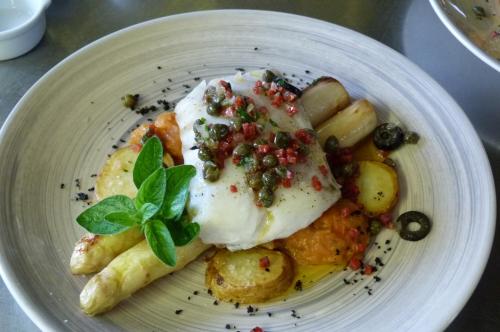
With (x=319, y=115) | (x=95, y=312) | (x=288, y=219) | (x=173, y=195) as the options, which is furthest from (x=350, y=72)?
(x=95, y=312)

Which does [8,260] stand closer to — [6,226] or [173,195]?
[6,226]

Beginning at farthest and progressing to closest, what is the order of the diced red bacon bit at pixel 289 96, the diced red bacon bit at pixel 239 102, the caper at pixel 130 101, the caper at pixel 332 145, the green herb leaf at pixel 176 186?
the caper at pixel 130 101 → the caper at pixel 332 145 → the diced red bacon bit at pixel 289 96 → the diced red bacon bit at pixel 239 102 → the green herb leaf at pixel 176 186

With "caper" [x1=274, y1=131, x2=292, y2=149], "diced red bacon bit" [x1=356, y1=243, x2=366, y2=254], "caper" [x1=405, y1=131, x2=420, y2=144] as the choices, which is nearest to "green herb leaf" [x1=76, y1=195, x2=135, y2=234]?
"caper" [x1=274, y1=131, x2=292, y2=149]

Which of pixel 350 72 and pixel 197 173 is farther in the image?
pixel 350 72

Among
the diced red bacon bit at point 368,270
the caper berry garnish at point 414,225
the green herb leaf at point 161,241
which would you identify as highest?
the caper berry garnish at point 414,225

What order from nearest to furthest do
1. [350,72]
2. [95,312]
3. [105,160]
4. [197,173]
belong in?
[95,312] → [197,173] → [105,160] → [350,72]

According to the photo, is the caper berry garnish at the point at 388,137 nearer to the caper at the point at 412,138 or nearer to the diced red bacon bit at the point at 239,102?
the caper at the point at 412,138

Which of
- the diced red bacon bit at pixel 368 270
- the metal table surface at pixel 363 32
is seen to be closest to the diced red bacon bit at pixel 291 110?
the diced red bacon bit at pixel 368 270
